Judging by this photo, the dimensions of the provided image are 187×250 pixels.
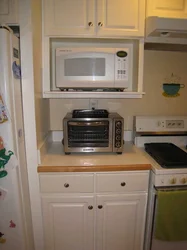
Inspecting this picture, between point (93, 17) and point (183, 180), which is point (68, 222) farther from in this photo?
point (93, 17)

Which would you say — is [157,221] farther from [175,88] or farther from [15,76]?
[15,76]

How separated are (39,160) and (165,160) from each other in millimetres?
916

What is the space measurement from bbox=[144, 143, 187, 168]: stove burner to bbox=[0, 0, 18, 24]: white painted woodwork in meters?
1.34

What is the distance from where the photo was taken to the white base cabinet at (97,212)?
3.91 feet

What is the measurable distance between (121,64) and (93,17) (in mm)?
408

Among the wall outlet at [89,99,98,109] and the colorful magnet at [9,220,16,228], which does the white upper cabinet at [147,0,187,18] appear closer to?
the wall outlet at [89,99,98,109]

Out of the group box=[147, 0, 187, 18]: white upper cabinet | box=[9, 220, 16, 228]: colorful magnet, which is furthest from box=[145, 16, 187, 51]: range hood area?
box=[9, 220, 16, 228]: colorful magnet

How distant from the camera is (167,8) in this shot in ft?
4.16

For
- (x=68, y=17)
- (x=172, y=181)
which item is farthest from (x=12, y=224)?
(x=68, y=17)

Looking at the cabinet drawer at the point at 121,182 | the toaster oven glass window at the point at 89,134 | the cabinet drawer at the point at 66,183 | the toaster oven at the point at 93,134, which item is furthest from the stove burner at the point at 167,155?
the cabinet drawer at the point at 66,183

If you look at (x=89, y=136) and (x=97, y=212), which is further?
(x=89, y=136)

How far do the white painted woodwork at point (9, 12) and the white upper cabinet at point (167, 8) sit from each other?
95 cm

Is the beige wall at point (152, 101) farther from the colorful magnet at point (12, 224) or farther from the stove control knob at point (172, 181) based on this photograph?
the colorful magnet at point (12, 224)

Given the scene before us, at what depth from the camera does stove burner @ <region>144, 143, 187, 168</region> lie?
3.79ft
